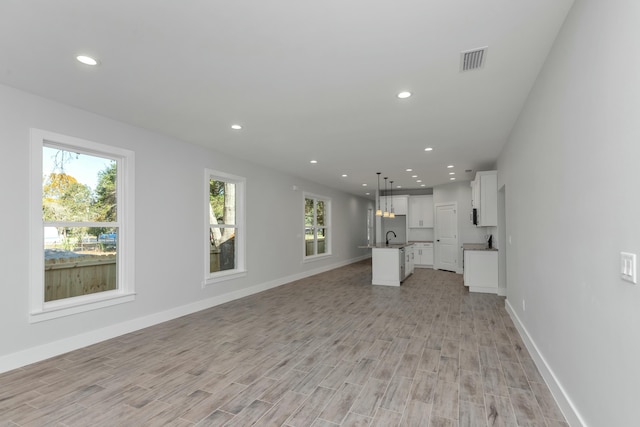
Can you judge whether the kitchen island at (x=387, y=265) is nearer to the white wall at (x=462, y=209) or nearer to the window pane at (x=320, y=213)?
the white wall at (x=462, y=209)

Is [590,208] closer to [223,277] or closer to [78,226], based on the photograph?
[78,226]

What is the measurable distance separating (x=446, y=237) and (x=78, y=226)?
29.0 ft

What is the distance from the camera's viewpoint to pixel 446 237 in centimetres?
973

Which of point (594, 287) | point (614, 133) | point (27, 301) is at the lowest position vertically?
point (27, 301)

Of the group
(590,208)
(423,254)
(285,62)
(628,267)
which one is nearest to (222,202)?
(285,62)

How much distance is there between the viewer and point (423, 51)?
2510 millimetres

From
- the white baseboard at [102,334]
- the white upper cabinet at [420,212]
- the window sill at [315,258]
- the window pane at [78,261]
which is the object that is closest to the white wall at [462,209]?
the white upper cabinet at [420,212]

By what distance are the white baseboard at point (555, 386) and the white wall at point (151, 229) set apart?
4452 millimetres

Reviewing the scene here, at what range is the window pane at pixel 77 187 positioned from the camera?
11.6ft

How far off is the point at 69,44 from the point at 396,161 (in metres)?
5.27

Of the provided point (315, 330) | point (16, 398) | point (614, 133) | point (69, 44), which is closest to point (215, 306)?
point (315, 330)

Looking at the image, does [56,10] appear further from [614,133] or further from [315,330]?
[315,330]

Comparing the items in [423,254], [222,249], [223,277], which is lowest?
[423,254]

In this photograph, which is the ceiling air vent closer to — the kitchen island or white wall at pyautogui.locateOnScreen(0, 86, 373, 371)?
white wall at pyautogui.locateOnScreen(0, 86, 373, 371)
